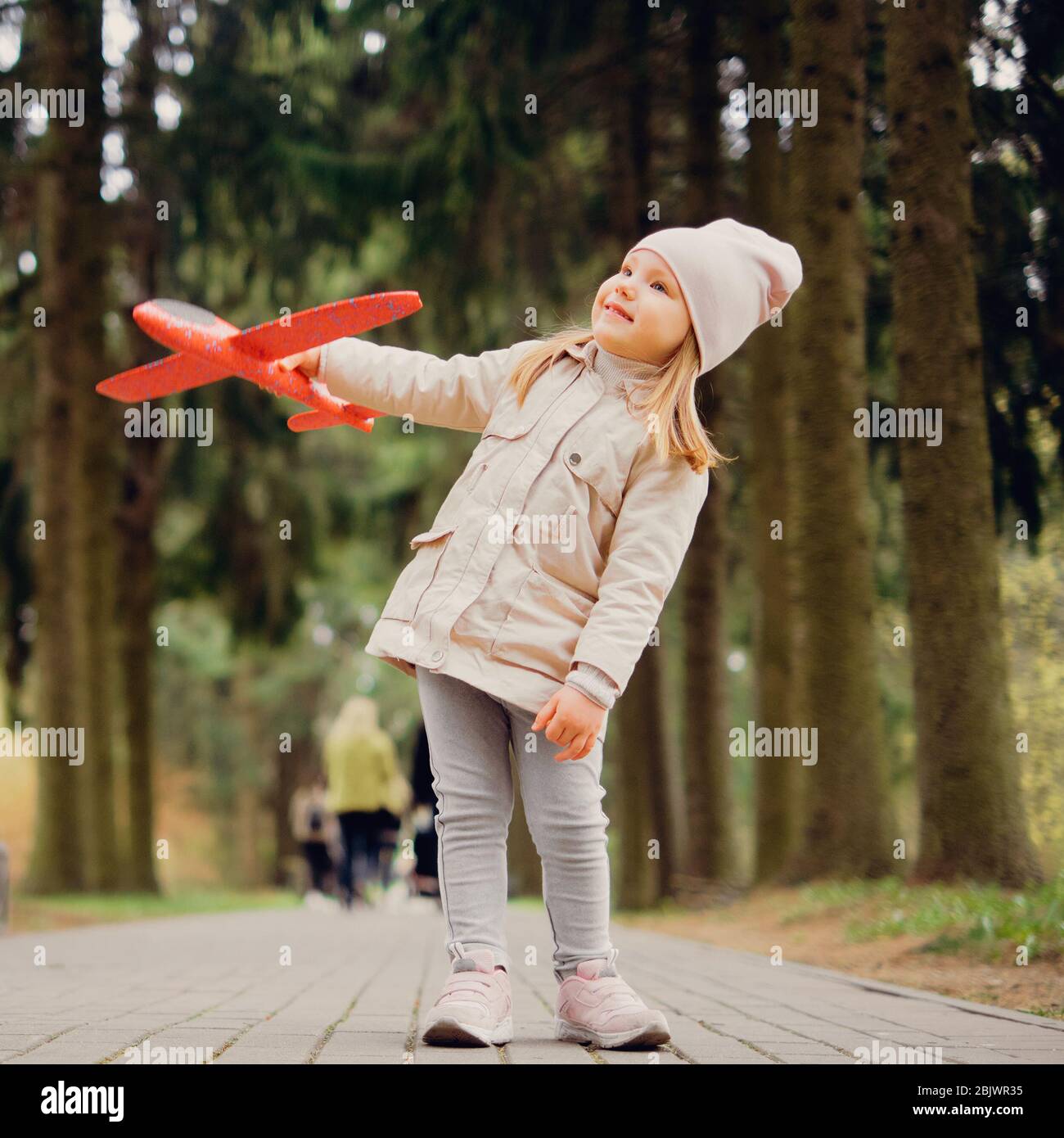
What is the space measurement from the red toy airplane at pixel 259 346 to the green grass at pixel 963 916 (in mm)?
4006

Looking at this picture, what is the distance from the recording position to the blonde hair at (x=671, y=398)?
394 centimetres

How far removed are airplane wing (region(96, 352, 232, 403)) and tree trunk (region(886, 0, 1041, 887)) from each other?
5591 mm

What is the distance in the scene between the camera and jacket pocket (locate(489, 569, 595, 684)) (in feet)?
12.7

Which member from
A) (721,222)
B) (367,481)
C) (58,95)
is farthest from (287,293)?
(721,222)

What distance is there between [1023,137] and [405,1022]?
752cm

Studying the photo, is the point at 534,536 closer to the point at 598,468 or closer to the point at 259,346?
the point at 598,468

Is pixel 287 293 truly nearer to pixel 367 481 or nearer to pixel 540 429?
pixel 367 481

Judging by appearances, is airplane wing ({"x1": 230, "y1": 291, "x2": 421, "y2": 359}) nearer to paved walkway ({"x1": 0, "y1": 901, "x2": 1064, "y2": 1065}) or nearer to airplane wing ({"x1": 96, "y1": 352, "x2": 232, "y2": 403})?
airplane wing ({"x1": 96, "y1": 352, "x2": 232, "y2": 403})

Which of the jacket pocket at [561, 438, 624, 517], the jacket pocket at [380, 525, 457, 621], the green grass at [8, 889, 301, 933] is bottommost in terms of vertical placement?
the green grass at [8, 889, 301, 933]

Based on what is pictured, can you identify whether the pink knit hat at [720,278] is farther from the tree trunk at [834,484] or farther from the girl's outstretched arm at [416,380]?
the tree trunk at [834,484]

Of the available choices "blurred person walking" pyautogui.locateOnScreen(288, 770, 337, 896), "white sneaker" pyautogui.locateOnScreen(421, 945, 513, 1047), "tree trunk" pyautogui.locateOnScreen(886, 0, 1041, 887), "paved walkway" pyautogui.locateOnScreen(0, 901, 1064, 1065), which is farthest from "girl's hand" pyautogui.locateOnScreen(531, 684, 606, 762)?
"blurred person walking" pyautogui.locateOnScreen(288, 770, 337, 896)

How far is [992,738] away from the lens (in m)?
8.48

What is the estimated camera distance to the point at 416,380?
4.13m

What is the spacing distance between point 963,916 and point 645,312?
4479mm
